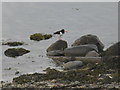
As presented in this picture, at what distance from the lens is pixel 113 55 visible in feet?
97.6

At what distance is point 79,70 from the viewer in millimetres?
26062

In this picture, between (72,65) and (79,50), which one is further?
(79,50)

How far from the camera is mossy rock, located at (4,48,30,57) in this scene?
33162mm

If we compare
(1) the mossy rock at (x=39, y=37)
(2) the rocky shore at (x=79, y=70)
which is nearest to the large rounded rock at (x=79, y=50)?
(2) the rocky shore at (x=79, y=70)

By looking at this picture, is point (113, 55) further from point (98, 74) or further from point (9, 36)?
point (9, 36)

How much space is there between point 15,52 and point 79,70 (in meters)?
8.88

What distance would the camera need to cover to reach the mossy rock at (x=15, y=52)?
3316 centimetres

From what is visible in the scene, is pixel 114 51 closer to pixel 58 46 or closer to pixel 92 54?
pixel 92 54

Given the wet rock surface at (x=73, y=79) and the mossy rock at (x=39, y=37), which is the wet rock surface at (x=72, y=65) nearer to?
the wet rock surface at (x=73, y=79)

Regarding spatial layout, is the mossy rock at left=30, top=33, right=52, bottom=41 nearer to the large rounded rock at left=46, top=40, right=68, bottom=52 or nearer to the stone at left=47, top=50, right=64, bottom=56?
the large rounded rock at left=46, top=40, right=68, bottom=52

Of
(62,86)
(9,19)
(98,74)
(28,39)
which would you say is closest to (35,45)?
(28,39)

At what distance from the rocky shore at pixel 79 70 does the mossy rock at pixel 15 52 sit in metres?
2.06

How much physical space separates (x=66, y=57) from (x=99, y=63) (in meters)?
3.59

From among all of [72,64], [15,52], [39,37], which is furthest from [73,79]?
[39,37]
